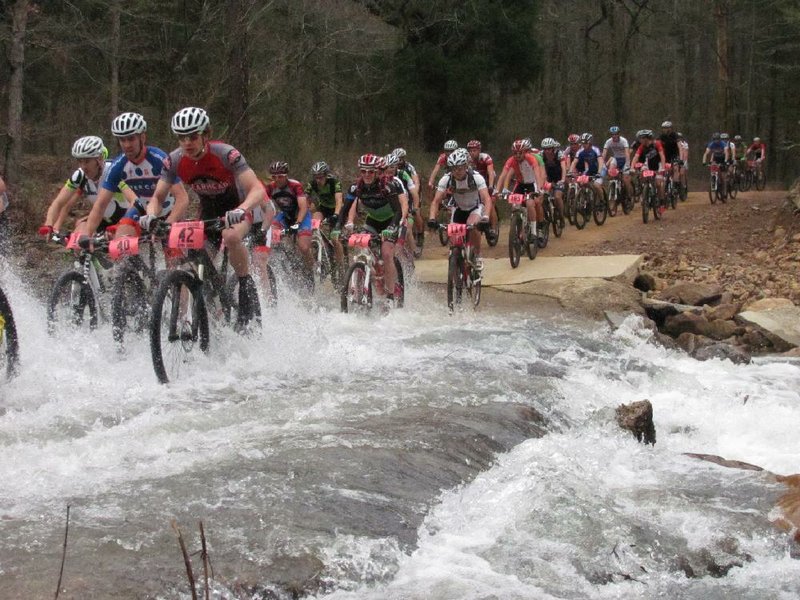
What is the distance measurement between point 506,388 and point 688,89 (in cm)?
4784

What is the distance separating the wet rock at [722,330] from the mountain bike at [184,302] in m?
7.34

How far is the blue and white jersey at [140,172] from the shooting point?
9133 mm

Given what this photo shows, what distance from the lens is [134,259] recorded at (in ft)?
28.9

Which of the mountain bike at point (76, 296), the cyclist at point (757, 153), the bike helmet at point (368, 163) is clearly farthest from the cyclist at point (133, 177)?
the cyclist at point (757, 153)

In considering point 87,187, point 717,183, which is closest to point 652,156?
point 717,183

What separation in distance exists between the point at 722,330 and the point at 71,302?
330 inches

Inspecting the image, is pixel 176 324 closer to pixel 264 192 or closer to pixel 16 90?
pixel 264 192

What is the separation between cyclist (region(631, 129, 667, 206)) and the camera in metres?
23.4

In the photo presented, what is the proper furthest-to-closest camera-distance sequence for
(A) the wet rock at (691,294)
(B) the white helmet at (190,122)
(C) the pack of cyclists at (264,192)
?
(A) the wet rock at (691,294)
(C) the pack of cyclists at (264,192)
(B) the white helmet at (190,122)

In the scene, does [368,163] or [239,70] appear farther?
[239,70]

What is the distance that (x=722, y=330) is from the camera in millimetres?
13227

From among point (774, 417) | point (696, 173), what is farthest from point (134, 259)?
point (696, 173)

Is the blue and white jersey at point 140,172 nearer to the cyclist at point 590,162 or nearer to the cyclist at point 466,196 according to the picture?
the cyclist at point 466,196

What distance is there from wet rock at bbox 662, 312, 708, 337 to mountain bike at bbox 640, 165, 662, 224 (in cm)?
970
